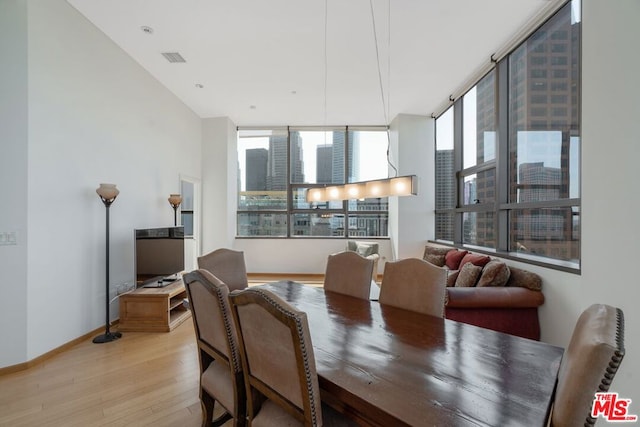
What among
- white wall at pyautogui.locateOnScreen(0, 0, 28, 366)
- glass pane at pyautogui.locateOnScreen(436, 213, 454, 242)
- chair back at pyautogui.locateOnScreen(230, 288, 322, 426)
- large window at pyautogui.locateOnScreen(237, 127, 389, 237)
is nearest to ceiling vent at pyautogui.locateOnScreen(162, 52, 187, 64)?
white wall at pyautogui.locateOnScreen(0, 0, 28, 366)

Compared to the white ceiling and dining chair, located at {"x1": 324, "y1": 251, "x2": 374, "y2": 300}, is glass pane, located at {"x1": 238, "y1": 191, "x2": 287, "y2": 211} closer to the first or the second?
the white ceiling

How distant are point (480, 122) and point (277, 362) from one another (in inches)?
177

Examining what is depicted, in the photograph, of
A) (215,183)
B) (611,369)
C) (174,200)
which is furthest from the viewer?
(215,183)

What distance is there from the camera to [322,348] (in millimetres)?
1365

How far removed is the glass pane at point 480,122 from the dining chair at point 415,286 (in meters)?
2.69

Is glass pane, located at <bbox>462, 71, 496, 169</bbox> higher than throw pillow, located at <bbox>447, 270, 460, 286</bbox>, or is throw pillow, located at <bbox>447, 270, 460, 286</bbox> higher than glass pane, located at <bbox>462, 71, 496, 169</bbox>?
glass pane, located at <bbox>462, 71, 496, 169</bbox>

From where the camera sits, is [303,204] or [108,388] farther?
[303,204]

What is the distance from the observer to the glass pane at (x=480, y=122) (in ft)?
12.7

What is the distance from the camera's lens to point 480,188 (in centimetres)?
422

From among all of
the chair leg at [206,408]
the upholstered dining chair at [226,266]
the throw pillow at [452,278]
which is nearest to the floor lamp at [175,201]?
the upholstered dining chair at [226,266]

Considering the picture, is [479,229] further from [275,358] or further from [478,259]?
[275,358]

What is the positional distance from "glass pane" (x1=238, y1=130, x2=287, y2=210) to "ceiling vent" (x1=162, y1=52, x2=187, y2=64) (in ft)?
9.36

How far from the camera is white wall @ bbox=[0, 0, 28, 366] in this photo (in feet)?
7.79

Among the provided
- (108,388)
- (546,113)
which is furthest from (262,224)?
(546,113)
